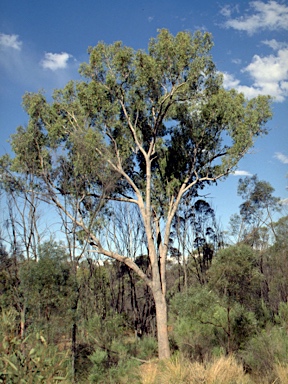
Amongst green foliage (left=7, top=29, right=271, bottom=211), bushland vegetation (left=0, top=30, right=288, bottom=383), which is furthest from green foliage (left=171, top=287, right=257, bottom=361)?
green foliage (left=7, top=29, right=271, bottom=211)

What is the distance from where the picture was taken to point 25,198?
38.9ft

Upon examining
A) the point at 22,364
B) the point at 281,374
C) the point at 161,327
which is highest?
the point at 22,364

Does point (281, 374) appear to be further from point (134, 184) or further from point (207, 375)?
point (134, 184)

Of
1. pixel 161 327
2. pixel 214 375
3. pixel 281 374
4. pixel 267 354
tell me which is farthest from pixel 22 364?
pixel 161 327

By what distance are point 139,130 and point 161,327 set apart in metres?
7.35

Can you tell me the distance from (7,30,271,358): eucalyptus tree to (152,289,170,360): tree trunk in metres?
0.03

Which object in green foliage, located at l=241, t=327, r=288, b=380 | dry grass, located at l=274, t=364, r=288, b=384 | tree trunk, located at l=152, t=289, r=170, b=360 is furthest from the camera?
tree trunk, located at l=152, t=289, r=170, b=360

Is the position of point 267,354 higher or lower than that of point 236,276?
lower

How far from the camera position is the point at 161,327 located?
38.9 feet

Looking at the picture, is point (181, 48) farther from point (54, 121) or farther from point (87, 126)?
point (54, 121)

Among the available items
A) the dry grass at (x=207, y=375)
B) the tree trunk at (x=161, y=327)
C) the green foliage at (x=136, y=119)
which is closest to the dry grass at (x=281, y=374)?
the dry grass at (x=207, y=375)

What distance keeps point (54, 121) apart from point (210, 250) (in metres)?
13.8

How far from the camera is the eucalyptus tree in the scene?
41.1ft

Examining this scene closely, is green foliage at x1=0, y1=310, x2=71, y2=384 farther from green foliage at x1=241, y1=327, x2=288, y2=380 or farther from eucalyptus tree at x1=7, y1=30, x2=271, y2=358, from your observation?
eucalyptus tree at x1=7, y1=30, x2=271, y2=358
